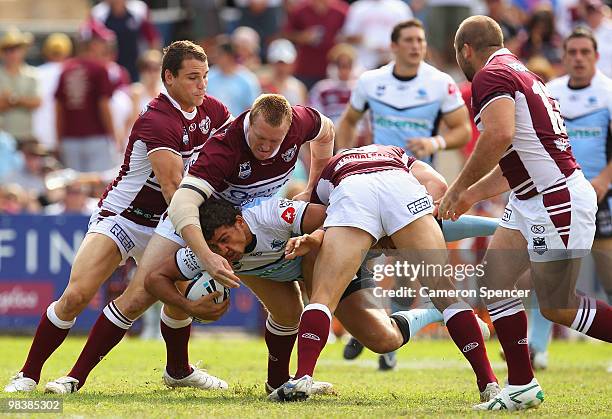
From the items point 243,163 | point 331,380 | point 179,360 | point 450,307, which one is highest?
point 243,163

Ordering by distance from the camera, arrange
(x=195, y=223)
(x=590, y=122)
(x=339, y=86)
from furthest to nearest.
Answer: (x=339, y=86) → (x=590, y=122) → (x=195, y=223)

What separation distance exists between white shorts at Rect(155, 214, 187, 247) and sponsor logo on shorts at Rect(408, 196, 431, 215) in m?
1.64

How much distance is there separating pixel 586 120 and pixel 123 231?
4.59 meters

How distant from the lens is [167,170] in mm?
8352

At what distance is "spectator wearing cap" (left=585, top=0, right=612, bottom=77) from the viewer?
15.4 meters

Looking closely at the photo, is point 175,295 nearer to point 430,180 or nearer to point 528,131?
point 430,180

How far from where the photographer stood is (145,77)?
53.1 ft

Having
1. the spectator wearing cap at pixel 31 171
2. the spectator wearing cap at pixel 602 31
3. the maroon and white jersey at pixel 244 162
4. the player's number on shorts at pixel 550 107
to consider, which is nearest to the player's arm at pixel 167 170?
the maroon and white jersey at pixel 244 162

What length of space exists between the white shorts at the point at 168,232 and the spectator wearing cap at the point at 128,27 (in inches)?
387

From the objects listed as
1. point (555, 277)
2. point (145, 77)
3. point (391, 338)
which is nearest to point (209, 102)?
point (391, 338)

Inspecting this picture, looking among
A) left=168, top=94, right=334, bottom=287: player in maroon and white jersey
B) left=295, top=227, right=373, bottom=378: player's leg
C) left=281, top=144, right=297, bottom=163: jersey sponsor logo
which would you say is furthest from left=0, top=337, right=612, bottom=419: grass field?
left=281, top=144, right=297, bottom=163: jersey sponsor logo

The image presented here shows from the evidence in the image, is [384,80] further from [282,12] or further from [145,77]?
[282,12]

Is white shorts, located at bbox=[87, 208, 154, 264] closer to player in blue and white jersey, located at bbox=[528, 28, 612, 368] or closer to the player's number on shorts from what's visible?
the player's number on shorts

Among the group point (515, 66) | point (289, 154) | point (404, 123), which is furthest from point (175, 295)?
point (404, 123)
